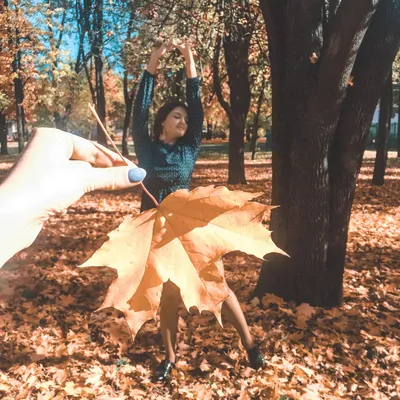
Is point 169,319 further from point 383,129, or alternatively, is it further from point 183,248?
point 383,129

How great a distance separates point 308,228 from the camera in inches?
144

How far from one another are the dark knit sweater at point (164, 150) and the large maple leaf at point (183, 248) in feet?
4.83

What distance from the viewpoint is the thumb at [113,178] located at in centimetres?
142

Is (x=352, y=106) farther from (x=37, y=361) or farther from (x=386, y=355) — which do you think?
(x=37, y=361)

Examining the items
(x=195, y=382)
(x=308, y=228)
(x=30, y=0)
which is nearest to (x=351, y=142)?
(x=308, y=228)

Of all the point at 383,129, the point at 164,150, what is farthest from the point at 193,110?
the point at 383,129

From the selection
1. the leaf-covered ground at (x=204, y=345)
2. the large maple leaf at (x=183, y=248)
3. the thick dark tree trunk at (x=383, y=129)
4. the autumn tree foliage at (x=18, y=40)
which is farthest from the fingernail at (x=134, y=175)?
the autumn tree foliage at (x=18, y=40)

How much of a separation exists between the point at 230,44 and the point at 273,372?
951 cm

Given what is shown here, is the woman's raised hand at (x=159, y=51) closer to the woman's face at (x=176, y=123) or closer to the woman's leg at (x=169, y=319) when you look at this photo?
the woman's face at (x=176, y=123)

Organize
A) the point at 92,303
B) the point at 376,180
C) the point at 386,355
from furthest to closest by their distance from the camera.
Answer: the point at 376,180, the point at 92,303, the point at 386,355

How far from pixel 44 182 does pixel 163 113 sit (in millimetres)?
1906

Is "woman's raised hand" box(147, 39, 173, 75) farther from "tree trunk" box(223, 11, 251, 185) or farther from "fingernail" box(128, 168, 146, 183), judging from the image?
"tree trunk" box(223, 11, 251, 185)

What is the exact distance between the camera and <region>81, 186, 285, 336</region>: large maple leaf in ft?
4.50

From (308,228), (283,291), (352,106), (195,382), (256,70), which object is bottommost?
(195,382)
